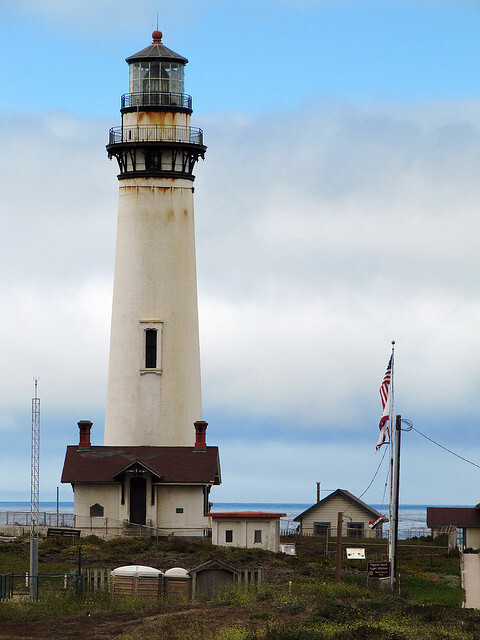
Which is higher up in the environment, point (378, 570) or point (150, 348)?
point (150, 348)

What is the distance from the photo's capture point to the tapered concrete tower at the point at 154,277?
204ft

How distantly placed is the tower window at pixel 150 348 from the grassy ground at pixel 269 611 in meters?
13.4

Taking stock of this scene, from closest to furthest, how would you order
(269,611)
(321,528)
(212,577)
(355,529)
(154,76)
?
(269,611)
(212,577)
(154,76)
(355,529)
(321,528)

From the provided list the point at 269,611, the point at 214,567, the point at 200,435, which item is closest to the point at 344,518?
the point at 200,435

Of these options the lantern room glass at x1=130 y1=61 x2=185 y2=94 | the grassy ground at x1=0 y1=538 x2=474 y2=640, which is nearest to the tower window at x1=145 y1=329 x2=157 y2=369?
the lantern room glass at x1=130 y1=61 x2=185 y2=94

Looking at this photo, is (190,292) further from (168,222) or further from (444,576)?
(444,576)

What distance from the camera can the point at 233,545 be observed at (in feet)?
184

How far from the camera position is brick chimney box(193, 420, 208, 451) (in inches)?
2420

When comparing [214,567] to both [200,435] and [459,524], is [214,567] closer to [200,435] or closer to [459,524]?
[200,435]

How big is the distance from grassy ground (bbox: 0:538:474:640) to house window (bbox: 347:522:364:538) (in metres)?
17.1

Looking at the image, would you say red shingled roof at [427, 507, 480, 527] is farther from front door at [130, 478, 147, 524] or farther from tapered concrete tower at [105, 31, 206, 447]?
front door at [130, 478, 147, 524]

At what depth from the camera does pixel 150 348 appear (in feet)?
204

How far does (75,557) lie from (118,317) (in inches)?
564

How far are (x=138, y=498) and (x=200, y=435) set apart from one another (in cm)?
408
